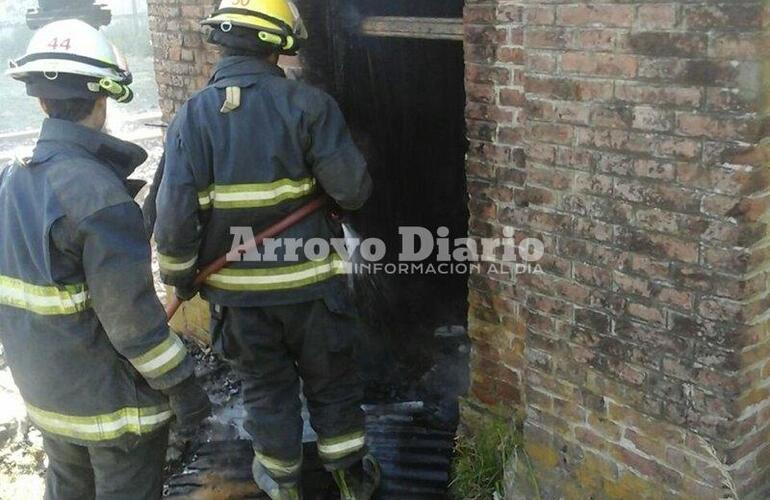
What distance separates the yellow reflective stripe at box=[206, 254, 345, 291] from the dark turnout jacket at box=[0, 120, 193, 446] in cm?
57

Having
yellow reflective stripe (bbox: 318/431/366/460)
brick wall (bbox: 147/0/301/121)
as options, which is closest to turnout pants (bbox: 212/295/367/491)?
yellow reflective stripe (bbox: 318/431/366/460)

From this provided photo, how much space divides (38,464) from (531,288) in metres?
3.06

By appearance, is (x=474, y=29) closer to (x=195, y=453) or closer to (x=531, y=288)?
(x=531, y=288)

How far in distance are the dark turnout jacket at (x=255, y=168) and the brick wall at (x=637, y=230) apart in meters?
0.70

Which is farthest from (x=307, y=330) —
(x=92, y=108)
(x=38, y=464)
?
(x=38, y=464)

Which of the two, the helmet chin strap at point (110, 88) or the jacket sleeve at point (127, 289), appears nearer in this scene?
the jacket sleeve at point (127, 289)

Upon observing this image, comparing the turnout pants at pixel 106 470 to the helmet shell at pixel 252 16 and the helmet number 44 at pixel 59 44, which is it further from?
the helmet shell at pixel 252 16

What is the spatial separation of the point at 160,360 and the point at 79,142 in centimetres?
82

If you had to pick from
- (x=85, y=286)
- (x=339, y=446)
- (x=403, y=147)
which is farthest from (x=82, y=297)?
(x=403, y=147)

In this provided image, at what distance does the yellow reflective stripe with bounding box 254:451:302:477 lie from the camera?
3645 mm

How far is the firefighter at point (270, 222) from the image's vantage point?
3289 millimetres

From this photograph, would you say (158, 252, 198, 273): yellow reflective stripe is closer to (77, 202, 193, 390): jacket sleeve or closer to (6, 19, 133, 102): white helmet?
(77, 202, 193, 390): jacket sleeve

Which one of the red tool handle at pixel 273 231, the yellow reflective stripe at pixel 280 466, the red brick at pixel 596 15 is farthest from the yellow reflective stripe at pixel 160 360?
the red brick at pixel 596 15

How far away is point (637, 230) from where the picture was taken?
8.80ft
